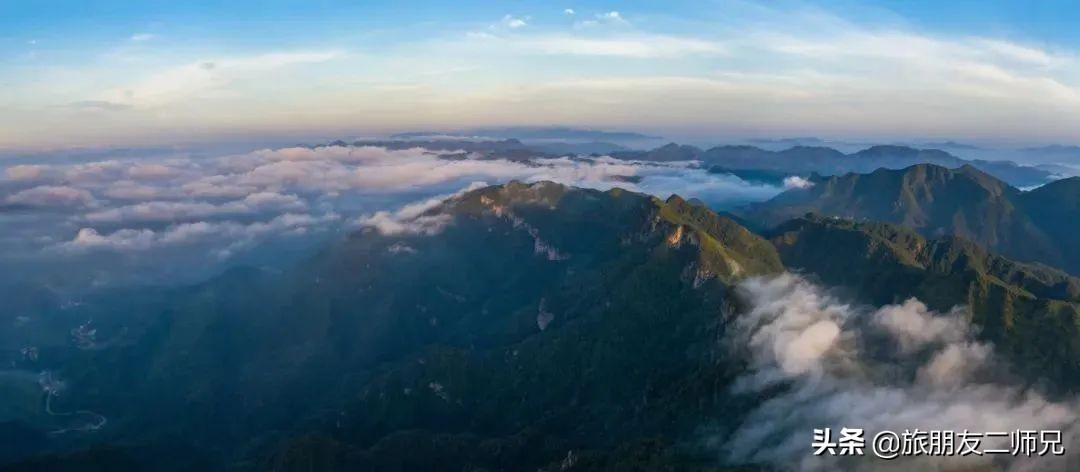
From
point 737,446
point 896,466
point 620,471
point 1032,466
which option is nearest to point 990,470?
point 1032,466

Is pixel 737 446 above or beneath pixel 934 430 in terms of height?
beneath

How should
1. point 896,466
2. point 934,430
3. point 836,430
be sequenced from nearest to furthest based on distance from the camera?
point 896,466
point 934,430
point 836,430

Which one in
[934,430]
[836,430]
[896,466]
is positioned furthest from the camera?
[836,430]

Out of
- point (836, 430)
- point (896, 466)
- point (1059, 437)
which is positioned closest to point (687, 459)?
point (836, 430)

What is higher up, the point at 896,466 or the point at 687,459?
the point at 896,466

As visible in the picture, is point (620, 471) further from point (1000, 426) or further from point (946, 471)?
point (1000, 426)

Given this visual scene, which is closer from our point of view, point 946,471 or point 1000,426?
point 946,471

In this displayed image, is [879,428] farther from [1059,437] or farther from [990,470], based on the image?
[1059,437]

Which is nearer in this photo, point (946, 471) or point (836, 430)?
point (946, 471)
